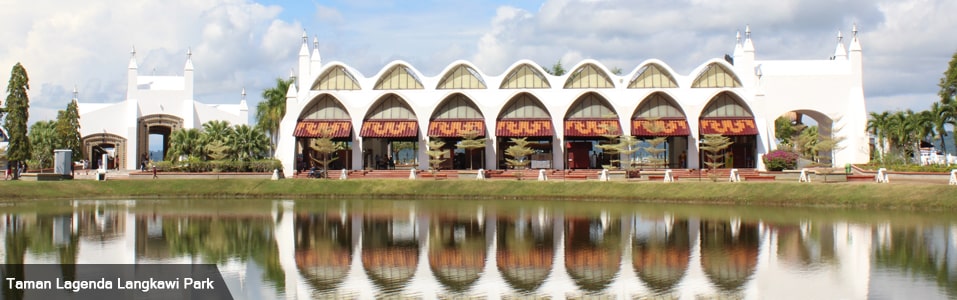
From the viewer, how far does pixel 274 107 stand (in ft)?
231

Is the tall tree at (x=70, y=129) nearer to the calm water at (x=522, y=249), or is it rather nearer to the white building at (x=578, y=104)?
the white building at (x=578, y=104)

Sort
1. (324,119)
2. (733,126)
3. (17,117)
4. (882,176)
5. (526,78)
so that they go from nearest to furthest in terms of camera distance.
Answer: (882,176), (17,117), (733,126), (526,78), (324,119)

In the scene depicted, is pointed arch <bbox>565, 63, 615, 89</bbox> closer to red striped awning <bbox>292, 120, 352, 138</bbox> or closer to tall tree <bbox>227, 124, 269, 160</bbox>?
red striped awning <bbox>292, 120, 352, 138</bbox>

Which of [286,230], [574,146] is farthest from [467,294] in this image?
[574,146]

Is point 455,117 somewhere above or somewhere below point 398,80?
below

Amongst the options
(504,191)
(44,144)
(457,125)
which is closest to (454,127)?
(457,125)

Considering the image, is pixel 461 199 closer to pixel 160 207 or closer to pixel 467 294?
pixel 160 207

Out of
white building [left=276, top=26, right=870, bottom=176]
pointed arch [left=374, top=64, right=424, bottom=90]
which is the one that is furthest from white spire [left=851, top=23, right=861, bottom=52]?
pointed arch [left=374, top=64, right=424, bottom=90]

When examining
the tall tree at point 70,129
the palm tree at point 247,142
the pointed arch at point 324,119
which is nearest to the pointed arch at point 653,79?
the pointed arch at point 324,119

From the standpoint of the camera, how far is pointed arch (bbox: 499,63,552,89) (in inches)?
2211

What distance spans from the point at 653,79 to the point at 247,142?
2815 cm

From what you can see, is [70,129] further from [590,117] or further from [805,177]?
[805,177]

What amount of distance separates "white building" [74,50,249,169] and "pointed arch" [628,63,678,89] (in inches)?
1333

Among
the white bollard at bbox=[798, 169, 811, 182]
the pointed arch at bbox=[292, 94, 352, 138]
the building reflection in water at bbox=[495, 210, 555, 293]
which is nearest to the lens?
the building reflection in water at bbox=[495, 210, 555, 293]
